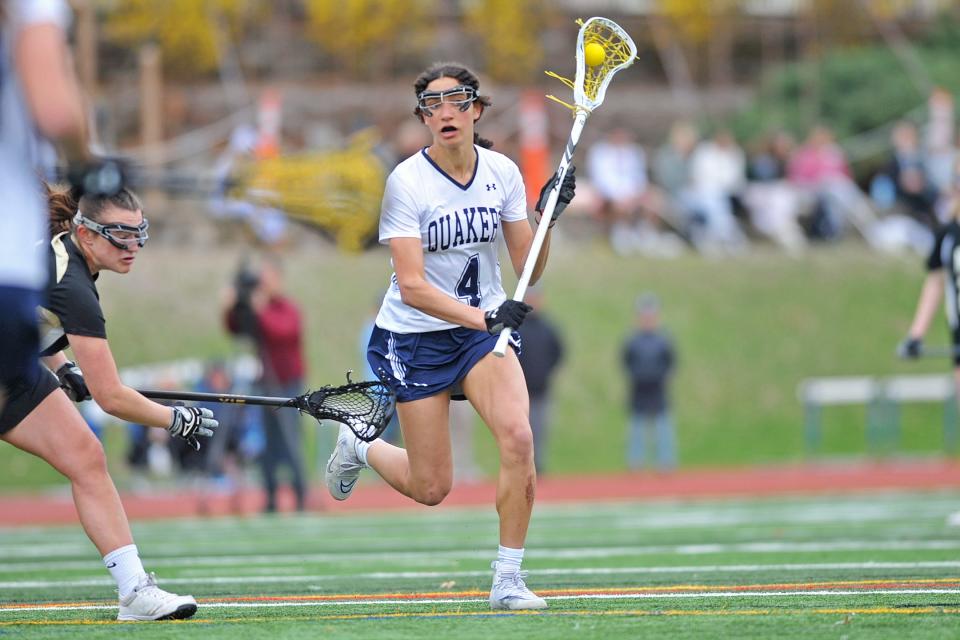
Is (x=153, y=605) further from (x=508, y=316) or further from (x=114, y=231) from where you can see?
(x=508, y=316)

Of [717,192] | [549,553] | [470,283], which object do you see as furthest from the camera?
[717,192]

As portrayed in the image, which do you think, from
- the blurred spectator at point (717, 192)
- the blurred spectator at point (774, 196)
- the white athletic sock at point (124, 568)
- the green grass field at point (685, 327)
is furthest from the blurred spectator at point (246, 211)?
the white athletic sock at point (124, 568)

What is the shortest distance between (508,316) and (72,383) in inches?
73.2

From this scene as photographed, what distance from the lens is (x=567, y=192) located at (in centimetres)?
743

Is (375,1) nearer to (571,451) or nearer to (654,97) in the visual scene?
(654,97)

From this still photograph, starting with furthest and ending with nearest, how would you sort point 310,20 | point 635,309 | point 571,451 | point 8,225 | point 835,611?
point 310,20 → point 635,309 → point 571,451 → point 835,611 → point 8,225

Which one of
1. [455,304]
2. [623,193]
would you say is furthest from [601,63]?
[623,193]

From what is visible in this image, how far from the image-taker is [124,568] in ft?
22.0

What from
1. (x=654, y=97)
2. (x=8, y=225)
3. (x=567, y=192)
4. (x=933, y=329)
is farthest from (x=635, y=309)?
(x=8, y=225)

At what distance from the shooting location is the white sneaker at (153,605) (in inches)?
261

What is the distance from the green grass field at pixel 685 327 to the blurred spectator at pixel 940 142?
199 cm

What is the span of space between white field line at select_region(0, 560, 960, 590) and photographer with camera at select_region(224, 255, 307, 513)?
256 inches

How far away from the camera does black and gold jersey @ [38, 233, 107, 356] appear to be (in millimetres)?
6480

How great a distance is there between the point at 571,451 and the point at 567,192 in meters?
16.5
